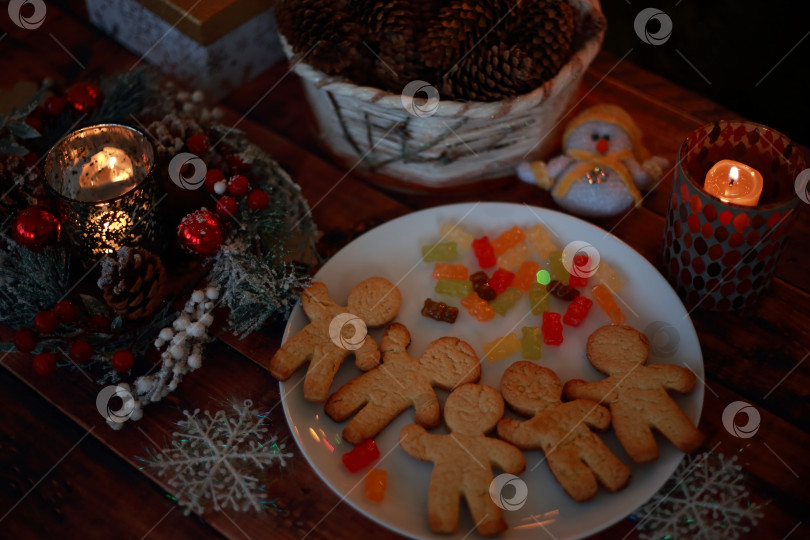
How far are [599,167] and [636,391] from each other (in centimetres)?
40

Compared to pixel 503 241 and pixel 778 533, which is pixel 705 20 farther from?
pixel 778 533

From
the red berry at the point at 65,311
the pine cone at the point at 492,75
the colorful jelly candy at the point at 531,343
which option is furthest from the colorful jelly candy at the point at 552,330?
the red berry at the point at 65,311

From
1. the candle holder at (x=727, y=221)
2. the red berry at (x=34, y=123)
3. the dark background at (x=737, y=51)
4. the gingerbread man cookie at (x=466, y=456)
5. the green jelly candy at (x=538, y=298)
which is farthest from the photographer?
the dark background at (x=737, y=51)

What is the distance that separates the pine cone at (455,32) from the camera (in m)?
1.09

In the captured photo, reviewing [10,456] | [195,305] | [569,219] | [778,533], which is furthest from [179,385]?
[778,533]

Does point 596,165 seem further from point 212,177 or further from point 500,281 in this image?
point 212,177

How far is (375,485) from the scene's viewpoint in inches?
35.4

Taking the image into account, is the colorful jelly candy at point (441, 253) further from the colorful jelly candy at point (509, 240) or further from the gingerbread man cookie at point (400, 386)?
the gingerbread man cookie at point (400, 386)

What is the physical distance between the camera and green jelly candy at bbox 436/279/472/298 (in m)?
1.10

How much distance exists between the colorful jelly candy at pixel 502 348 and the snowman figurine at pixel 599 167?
288 mm

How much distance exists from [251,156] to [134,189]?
0.80 ft

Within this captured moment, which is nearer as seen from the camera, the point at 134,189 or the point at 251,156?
the point at 134,189

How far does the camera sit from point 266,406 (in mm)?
1023

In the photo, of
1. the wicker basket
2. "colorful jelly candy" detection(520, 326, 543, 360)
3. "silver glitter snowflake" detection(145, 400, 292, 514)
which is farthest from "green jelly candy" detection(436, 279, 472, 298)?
"silver glitter snowflake" detection(145, 400, 292, 514)
